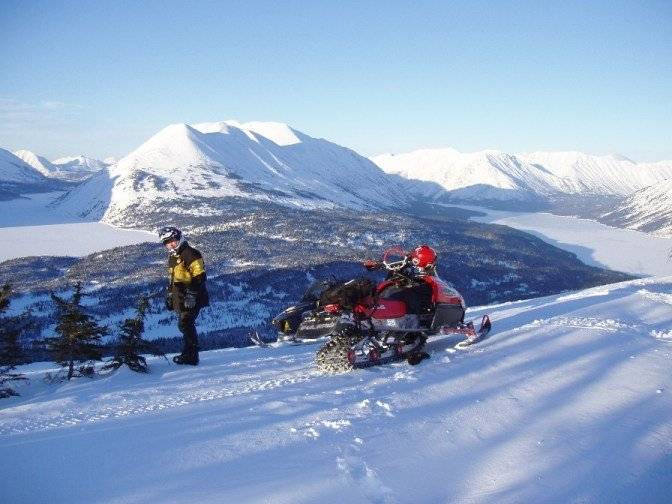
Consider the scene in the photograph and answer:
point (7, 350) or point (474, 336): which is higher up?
point (7, 350)

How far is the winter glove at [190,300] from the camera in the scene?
9812mm

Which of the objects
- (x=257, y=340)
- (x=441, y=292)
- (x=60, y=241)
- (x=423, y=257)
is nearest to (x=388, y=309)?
(x=441, y=292)

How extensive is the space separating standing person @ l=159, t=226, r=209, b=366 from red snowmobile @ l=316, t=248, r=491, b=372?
103 inches

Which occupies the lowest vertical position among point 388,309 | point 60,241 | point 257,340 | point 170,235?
point 257,340

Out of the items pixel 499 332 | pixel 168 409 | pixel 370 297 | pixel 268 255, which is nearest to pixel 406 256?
pixel 370 297

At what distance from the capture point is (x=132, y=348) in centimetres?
940

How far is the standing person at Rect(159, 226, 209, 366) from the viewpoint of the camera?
388 inches

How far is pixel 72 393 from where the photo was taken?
26.0 ft

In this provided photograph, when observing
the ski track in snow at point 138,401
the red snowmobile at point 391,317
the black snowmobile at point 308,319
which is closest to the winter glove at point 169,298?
the ski track in snow at point 138,401

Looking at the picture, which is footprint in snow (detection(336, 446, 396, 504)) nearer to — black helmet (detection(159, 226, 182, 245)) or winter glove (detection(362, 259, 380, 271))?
winter glove (detection(362, 259, 380, 271))

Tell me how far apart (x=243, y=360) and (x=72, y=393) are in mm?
3276

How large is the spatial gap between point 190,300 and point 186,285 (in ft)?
1.27

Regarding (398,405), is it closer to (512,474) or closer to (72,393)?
(512,474)

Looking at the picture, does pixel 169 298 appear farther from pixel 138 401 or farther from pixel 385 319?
pixel 385 319
